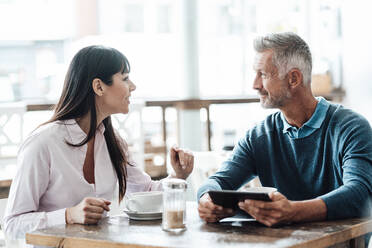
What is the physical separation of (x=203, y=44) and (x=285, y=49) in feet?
19.2

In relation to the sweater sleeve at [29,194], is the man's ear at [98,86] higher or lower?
higher

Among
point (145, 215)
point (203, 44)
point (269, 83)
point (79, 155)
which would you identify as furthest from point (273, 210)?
point (203, 44)

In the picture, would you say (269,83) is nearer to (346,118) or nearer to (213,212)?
(346,118)

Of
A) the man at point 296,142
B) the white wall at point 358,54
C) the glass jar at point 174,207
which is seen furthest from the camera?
the white wall at point 358,54

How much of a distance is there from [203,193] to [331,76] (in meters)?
5.38

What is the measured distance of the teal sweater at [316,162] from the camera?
1.72m

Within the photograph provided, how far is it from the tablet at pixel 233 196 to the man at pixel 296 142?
69mm

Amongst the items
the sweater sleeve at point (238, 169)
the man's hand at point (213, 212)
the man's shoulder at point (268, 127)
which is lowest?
the man's hand at point (213, 212)

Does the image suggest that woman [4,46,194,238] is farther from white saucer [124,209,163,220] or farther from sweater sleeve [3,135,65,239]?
white saucer [124,209,163,220]

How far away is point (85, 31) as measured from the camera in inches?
272

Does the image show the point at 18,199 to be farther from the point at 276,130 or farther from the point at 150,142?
the point at 150,142

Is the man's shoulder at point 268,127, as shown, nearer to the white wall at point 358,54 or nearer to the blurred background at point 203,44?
the blurred background at point 203,44

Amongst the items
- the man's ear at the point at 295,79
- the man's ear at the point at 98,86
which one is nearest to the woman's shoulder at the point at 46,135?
the man's ear at the point at 98,86

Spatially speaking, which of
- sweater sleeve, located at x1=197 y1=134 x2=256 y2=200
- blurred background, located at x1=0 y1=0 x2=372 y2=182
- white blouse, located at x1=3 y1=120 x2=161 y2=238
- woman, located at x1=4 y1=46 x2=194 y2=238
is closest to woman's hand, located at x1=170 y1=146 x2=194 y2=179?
woman, located at x1=4 y1=46 x2=194 y2=238
